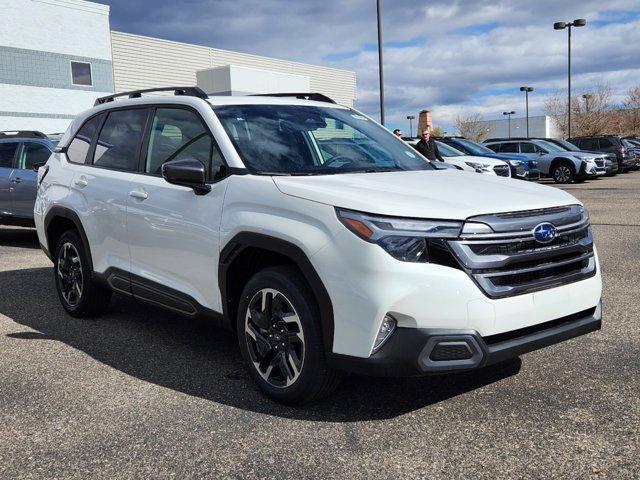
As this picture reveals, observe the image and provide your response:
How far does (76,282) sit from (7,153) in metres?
6.24

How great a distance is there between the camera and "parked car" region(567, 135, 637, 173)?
92.2ft

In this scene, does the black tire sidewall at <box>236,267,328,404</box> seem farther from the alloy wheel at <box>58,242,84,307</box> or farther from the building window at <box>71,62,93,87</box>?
the building window at <box>71,62,93,87</box>

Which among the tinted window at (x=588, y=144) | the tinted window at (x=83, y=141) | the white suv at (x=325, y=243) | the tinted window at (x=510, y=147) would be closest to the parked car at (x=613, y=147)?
the tinted window at (x=588, y=144)

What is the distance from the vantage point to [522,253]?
3.18 m

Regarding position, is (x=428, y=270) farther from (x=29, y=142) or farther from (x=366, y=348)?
(x=29, y=142)

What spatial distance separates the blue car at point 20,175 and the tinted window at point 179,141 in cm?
631

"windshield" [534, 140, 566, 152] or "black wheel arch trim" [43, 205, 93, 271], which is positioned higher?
"windshield" [534, 140, 566, 152]

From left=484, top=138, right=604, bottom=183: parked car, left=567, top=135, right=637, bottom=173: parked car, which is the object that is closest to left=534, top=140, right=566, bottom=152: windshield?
left=484, top=138, right=604, bottom=183: parked car

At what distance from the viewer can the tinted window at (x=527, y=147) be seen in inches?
951

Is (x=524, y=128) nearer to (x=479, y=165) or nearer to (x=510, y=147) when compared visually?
(x=510, y=147)

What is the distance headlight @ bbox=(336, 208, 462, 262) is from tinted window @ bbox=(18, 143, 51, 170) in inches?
351

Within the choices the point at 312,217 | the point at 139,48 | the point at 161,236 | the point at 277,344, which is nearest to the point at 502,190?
the point at 312,217

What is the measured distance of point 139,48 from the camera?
32875 mm

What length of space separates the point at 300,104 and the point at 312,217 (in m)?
1.71
